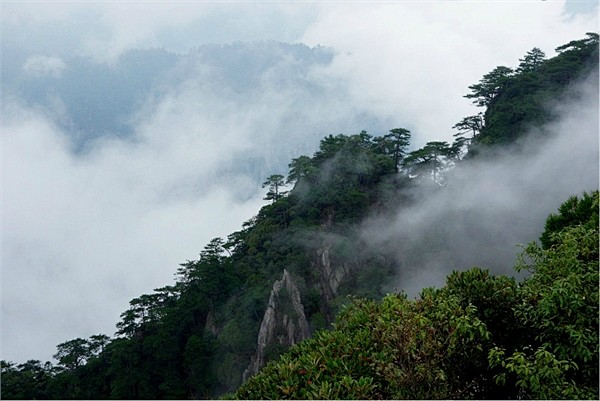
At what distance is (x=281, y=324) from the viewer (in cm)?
2975

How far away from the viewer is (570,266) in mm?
5332

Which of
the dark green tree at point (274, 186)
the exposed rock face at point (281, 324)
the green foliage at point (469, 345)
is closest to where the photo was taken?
the green foliage at point (469, 345)

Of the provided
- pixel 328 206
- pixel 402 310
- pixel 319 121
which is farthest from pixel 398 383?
pixel 319 121

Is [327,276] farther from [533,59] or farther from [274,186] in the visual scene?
[533,59]

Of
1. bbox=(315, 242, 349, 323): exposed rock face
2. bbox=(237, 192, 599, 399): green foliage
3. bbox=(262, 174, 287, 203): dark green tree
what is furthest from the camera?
bbox=(262, 174, 287, 203): dark green tree

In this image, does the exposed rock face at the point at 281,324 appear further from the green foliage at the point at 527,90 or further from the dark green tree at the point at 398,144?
the green foliage at the point at 527,90

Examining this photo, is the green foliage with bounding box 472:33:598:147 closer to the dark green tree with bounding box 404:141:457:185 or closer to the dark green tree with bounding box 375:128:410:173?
the dark green tree with bounding box 404:141:457:185

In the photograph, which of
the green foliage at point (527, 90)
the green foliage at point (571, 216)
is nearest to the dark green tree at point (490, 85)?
the green foliage at point (527, 90)

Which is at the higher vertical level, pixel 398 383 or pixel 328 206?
pixel 328 206

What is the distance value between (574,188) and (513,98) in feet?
33.4

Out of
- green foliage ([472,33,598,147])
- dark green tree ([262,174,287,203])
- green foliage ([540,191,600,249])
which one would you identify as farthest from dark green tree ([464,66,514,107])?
green foliage ([540,191,600,249])

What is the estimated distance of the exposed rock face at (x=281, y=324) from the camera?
29.2m

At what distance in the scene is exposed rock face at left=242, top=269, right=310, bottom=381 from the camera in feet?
95.8

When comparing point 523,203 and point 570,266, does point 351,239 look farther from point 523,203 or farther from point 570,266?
point 570,266
